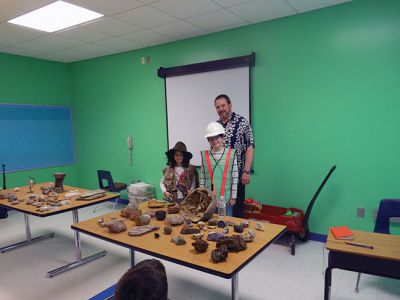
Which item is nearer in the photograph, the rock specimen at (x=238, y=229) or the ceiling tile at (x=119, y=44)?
the rock specimen at (x=238, y=229)

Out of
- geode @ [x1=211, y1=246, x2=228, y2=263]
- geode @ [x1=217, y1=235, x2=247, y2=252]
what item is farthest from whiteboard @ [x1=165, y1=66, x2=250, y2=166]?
geode @ [x1=211, y1=246, x2=228, y2=263]

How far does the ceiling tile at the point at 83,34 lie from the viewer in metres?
3.75

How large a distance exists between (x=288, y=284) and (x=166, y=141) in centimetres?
282

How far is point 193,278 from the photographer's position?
8.75 ft

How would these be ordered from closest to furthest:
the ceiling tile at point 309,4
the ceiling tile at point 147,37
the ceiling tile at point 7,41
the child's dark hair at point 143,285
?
1. the child's dark hair at point 143,285
2. the ceiling tile at point 309,4
3. the ceiling tile at point 147,37
4. the ceiling tile at point 7,41

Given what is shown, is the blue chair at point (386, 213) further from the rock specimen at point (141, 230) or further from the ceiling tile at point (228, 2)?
the ceiling tile at point (228, 2)

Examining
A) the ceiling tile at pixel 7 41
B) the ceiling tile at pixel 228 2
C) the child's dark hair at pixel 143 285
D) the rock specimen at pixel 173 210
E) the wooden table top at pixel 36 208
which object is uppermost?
the ceiling tile at pixel 7 41

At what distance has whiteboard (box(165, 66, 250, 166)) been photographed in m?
3.77

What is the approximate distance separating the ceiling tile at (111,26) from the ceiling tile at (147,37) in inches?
5.8

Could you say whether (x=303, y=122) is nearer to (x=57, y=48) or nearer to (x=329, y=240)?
(x=329, y=240)

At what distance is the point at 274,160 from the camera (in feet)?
11.9

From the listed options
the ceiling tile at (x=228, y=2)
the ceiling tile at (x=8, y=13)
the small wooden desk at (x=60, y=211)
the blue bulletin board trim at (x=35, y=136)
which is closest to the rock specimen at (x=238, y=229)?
the small wooden desk at (x=60, y=211)

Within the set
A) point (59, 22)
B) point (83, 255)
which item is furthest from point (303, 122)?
point (59, 22)

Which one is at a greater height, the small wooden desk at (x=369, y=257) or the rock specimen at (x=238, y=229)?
the rock specimen at (x=238, y=229)
